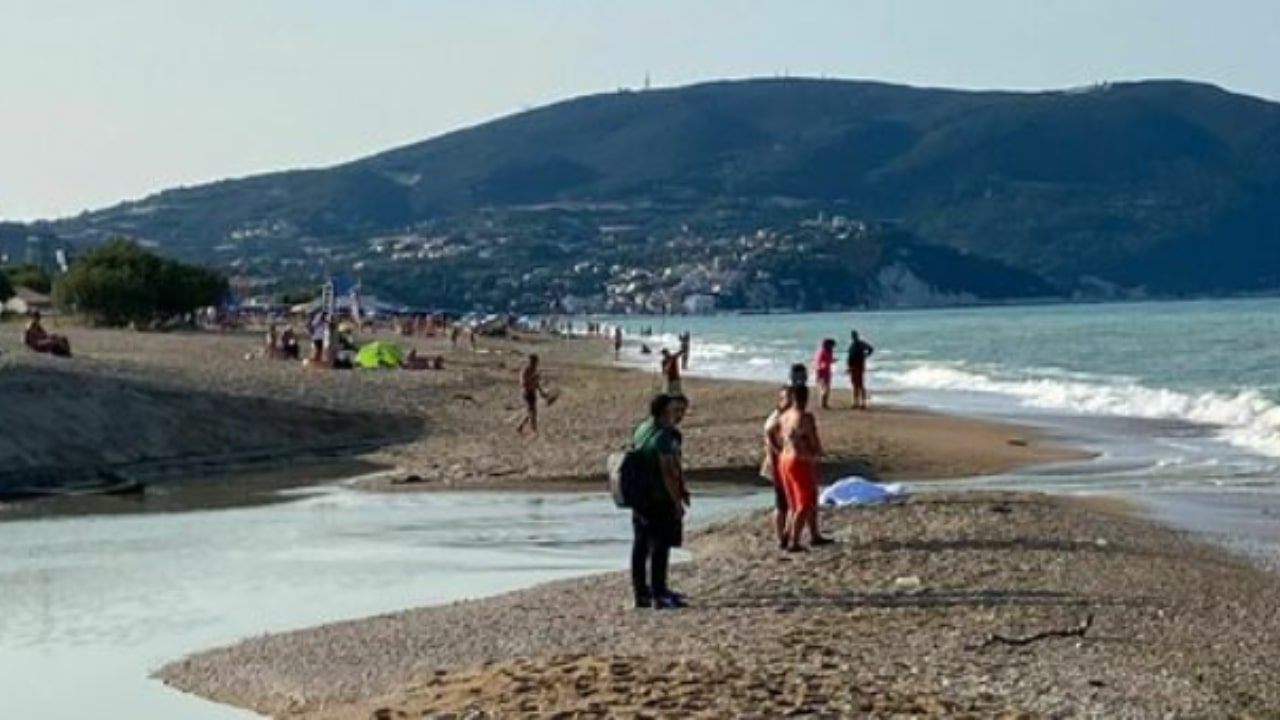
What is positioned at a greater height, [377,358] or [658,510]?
[658,510]

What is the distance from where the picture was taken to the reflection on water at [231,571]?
44.2ft

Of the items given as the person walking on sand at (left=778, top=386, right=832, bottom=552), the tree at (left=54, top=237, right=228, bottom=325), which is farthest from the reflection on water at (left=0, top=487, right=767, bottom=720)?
the tree at (left=54, top=237, right=228, bottom=325)

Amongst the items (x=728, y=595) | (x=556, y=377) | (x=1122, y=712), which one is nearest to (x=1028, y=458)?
(x=728, y=595)

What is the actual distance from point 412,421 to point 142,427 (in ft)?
→ 23.2

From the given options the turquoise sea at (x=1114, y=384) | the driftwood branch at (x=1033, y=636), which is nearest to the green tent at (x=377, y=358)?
the turquoise sea at (x=1114, y=384)

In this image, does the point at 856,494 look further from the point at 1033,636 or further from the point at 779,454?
the point at 1033,636

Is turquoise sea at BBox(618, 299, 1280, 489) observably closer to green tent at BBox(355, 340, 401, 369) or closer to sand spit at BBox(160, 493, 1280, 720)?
sand spit at BBox(160, 493, 1280, 720)

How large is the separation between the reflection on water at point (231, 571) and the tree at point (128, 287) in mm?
60151

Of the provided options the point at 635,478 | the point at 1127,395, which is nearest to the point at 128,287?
the point at 1127,395

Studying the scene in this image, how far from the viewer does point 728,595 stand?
15.2m

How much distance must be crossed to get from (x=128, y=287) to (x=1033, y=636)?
75.6m

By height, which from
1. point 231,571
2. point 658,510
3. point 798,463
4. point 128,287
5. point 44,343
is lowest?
point 231,571

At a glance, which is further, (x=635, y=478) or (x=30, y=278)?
(x=30, y=278)

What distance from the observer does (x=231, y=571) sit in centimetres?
1847
